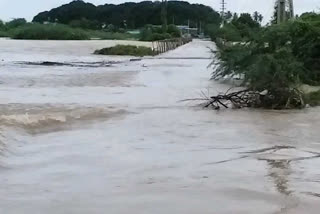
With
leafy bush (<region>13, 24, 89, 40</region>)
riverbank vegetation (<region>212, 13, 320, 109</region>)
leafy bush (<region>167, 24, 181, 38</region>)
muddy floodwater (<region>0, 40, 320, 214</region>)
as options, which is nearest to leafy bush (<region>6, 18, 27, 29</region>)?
leafy bush (<region>13, 24, 89, 40</region>)

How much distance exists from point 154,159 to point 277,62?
7803 mm

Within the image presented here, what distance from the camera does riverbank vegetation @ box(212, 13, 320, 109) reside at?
14.8m

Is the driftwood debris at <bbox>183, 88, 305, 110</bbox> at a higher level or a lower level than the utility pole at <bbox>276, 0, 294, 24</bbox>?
lower

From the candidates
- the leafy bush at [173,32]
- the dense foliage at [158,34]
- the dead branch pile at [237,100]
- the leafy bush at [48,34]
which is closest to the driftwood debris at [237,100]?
the dead branch pile at [237,100]

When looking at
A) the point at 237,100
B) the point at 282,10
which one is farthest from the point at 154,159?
the point at 282,10

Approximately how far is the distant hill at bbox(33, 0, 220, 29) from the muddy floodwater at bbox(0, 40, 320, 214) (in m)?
129

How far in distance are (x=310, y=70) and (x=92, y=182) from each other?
15025mm

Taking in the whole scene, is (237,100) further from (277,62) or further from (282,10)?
(282,10)

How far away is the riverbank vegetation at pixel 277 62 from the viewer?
14.8 metres

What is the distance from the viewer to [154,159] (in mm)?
8555

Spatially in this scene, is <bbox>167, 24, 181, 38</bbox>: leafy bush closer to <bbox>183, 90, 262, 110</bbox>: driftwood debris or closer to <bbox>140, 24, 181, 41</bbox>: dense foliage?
<bbox>140, 24, 181, 41</bbox>: dense foliage

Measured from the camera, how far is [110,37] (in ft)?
376

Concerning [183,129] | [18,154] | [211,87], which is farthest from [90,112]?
[211,87]

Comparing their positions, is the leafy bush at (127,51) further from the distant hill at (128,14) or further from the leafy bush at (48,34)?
the distant hill at (128,14)
